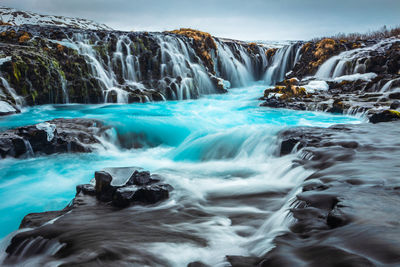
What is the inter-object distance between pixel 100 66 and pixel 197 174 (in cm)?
1281

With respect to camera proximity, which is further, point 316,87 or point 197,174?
point 316,87

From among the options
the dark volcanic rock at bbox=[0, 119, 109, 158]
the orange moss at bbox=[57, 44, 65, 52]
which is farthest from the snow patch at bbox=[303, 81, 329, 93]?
the orange moss at bbox=[57, 44, 65, 52]

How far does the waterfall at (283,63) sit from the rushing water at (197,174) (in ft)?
57.3

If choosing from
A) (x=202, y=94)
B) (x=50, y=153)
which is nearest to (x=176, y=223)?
(x=50, y=153)

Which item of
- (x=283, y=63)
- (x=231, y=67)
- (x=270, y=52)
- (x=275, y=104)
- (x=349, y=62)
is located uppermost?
(x=270, y=52)

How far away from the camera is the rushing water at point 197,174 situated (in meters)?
3.06

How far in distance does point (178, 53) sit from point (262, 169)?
15.7m

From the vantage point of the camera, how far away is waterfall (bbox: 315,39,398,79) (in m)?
18.3

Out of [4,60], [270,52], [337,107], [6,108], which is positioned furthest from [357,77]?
[4,60]

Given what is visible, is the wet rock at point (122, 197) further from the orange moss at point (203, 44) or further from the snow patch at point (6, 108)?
the orange moss at point (203, 44)

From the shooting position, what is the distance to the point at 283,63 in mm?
28141

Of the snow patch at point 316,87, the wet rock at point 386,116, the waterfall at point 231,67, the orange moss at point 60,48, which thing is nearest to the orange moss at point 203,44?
the waterfall at point 231,67

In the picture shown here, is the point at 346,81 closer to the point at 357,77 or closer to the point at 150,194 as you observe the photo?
the point at 357,77

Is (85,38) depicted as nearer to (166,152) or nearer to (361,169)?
(166,152)
